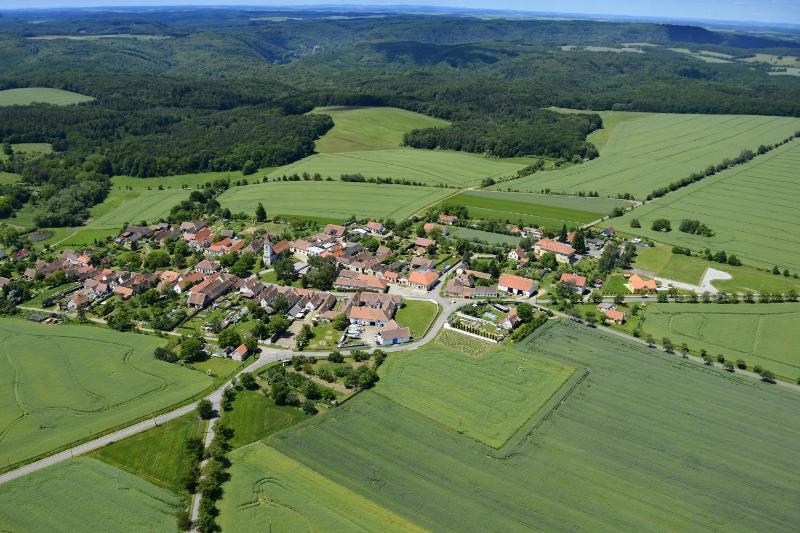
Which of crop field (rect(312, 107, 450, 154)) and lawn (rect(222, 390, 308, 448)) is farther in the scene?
crop field (rect(312, 107, 450, 154))

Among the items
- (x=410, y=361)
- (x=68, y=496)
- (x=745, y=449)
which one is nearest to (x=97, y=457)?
(x=68, y=496)

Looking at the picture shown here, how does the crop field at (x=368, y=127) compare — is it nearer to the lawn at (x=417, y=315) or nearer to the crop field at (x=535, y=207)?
the crop field at (x=535, y=207)

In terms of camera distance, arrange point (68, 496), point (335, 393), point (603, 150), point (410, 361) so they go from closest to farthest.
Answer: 1. point (68, 496)
2. point (335, 393)
3. point (410, 361)
4. point (603, 150)

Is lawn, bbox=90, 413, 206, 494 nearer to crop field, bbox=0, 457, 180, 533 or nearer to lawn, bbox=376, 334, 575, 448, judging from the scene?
crop field, bbox=0, 457, 180, 533

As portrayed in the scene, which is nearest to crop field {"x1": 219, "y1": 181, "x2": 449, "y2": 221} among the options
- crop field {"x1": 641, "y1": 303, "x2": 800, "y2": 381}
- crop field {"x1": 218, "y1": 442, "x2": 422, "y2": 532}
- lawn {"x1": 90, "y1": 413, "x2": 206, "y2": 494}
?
crop field {"x1": 641, "y1": 303, "x2": 800, "y2": 381}

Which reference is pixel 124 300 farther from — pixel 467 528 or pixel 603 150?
pixel 603 150

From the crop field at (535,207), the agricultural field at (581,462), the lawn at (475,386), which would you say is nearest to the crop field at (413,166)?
the crop field at (535,207)
